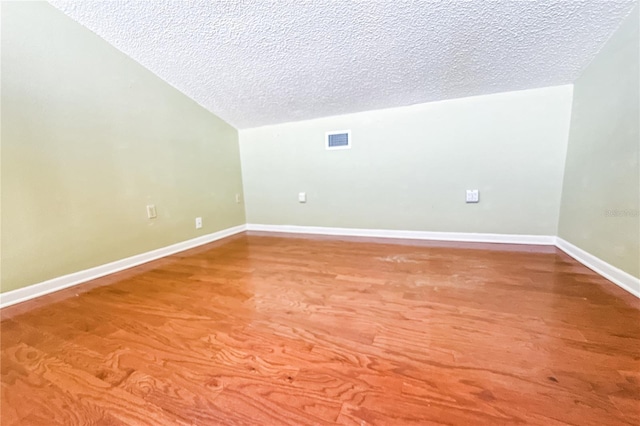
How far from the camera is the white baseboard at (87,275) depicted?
1.46m

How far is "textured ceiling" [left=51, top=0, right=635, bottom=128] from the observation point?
4.73 feet

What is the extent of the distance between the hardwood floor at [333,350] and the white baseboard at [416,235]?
0.64 m

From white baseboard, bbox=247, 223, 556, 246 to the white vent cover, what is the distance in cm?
99

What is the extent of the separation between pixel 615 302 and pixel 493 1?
1696 mm

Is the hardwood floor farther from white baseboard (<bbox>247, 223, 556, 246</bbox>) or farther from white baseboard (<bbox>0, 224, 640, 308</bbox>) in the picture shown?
white baseboard (<bbox>247, 223, 556, 246</bbox>)

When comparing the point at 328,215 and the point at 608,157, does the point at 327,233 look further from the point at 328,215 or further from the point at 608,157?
the point at 608,157

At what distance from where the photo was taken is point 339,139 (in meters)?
2.82

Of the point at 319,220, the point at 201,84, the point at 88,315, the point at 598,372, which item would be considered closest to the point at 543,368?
the point at 598,372

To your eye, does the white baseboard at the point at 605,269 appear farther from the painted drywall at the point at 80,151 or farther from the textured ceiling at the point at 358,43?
the painted drywall at the point at 80,151

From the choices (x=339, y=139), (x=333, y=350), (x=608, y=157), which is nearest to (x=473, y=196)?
(x=608, y=157)

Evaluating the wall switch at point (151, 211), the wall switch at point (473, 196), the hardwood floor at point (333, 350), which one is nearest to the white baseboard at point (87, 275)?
the hardwood floor at point (333, 350)

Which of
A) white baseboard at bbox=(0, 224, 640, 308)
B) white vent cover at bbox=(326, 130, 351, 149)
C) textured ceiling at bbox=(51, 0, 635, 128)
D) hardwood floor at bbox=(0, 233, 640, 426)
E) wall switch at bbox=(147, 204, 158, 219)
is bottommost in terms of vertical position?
hardwood floor at bbox=(0, 233, 640, 426)

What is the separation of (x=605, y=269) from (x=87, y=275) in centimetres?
348

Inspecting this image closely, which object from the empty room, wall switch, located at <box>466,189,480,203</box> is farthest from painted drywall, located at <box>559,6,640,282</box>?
wall switch, located at <box>466,189,480,203</box>
